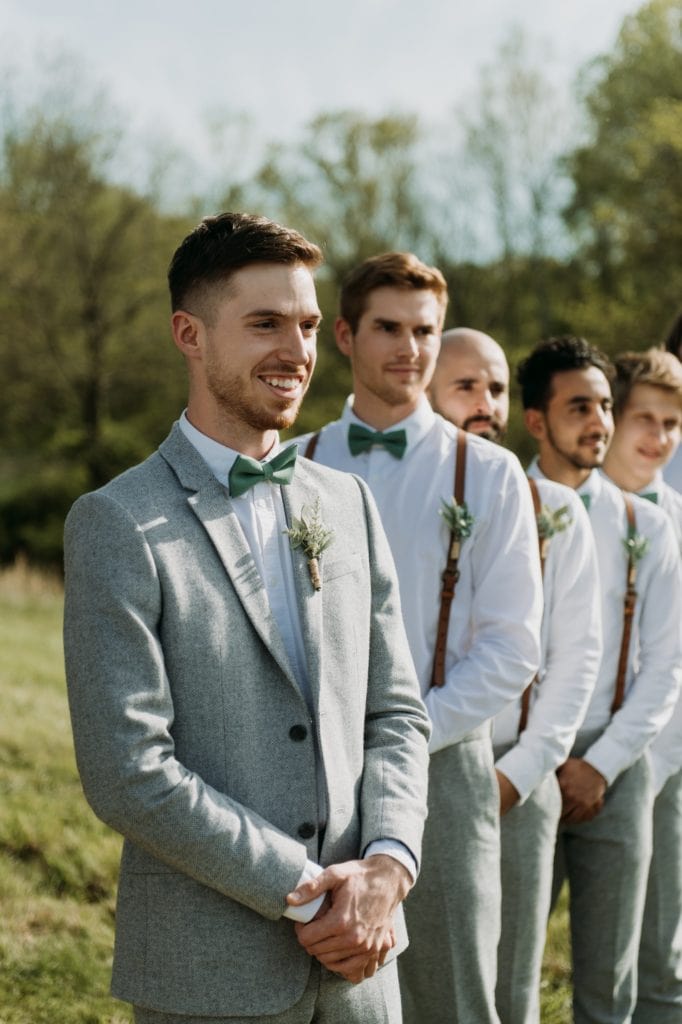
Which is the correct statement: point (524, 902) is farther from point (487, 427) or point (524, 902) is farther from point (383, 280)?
point (383, 280)

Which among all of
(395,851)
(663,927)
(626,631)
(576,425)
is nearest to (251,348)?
(395,851)

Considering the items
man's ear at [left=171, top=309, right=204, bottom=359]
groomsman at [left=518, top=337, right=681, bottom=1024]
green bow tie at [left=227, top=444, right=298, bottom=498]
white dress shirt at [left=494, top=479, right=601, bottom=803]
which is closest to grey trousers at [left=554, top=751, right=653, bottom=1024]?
groomsman at [left=518, top=337, right=681, bottom=1024]

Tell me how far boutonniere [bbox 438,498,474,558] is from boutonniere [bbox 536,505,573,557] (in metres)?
0.46

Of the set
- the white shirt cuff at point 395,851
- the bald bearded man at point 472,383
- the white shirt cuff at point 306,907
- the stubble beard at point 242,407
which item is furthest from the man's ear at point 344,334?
the white shirt cuff at point 306,907

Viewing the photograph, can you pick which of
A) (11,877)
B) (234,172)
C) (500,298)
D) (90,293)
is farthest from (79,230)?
(11,877)

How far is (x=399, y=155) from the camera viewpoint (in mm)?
28391

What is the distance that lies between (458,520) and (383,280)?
37.4 inches

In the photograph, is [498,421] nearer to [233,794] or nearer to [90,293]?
[233,794]

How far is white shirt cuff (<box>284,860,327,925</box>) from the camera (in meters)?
2.44

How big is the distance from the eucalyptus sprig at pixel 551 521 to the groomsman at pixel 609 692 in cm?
34

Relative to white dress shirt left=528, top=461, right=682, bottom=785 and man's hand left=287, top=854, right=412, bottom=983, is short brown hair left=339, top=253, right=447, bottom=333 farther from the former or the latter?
man's hand left=287, top=854, right=412, bottom=983

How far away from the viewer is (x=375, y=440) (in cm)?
407

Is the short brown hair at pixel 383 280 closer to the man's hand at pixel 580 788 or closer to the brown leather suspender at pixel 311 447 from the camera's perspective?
the brown leather suspender at pixel 311 447

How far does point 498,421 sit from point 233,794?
268 centimetres
